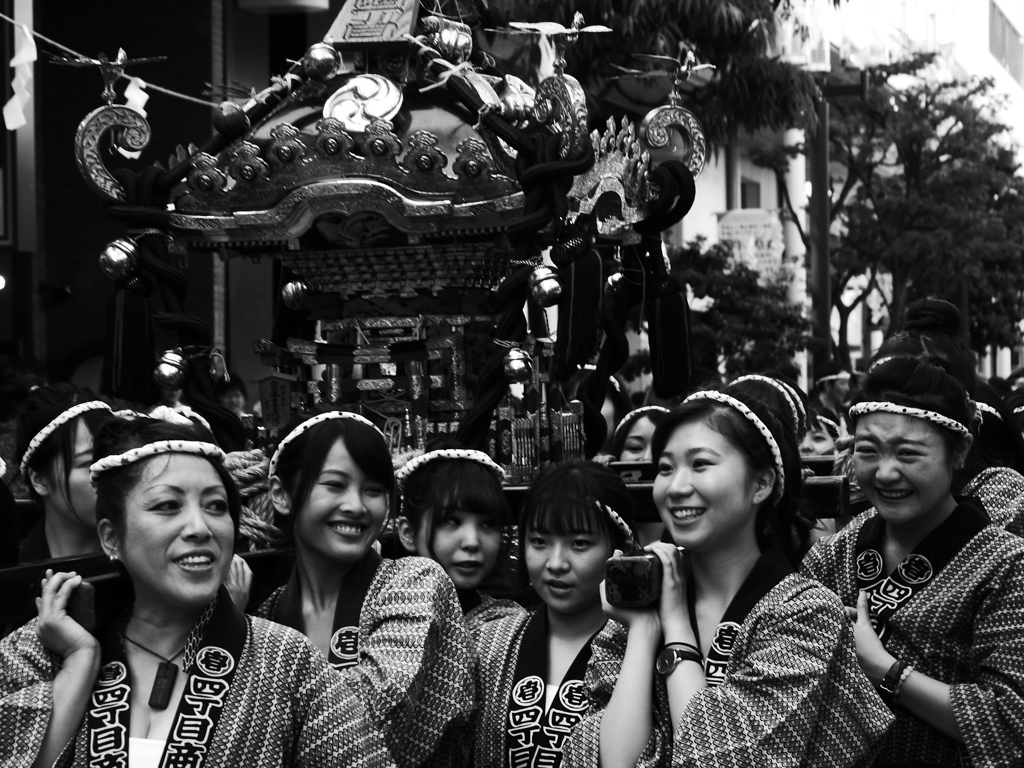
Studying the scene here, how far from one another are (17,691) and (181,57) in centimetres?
1106

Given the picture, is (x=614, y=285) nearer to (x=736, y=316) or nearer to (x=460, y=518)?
(x=460, y=518)

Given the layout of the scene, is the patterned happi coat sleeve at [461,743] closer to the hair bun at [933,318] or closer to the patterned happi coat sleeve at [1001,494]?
the patterned happi coat sleeve at [1001,494]

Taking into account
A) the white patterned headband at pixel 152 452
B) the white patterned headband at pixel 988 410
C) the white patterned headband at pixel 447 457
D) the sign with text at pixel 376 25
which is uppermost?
the sign with text at pixel 376 25

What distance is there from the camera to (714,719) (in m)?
2.87

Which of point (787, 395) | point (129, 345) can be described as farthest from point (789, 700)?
point (129, 345)

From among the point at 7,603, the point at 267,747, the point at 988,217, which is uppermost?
the point at 988,217

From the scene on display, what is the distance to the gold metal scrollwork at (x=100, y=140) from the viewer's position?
6.88m

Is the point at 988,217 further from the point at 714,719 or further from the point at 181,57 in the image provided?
the point at 714,719

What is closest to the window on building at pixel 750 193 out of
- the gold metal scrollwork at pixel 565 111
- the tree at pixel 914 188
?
the tree at pixel 914 188

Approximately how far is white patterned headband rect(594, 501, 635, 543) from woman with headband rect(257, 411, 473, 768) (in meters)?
0.45

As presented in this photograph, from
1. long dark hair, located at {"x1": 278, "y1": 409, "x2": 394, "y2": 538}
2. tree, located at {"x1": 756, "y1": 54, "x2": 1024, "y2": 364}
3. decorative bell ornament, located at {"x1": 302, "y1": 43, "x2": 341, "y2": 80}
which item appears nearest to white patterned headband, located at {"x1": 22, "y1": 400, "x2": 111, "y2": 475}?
long dark hair, located at {"x1": 278, "y1": 409, "x2": 394, "y2": 538}

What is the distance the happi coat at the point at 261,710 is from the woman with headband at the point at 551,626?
61 centimetres

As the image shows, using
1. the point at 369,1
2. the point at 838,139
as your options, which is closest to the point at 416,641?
the point at 369,1

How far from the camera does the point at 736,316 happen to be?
15914mm
